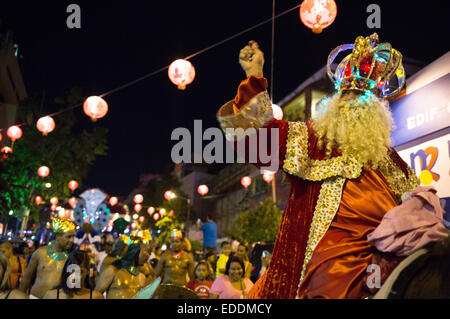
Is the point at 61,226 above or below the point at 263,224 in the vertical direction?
below

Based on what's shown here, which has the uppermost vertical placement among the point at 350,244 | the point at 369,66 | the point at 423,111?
the point at 423,111

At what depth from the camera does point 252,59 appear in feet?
8.97

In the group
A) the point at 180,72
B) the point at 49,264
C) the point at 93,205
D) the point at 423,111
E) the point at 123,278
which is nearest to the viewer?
the point at 49,264

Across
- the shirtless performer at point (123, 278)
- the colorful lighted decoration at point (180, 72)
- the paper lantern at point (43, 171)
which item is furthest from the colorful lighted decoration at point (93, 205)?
the shirtless performer at point (123, 278)

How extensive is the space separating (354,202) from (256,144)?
0.67 meters

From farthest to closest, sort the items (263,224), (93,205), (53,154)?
(93,205)
(53,154)
(263,224)

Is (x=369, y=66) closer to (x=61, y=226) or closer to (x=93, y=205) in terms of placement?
(x=61, y=226)

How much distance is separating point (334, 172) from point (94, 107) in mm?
8929

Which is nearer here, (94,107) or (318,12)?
(318,12)

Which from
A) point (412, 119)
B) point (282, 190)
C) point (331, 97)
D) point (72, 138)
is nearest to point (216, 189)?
point (282, 190)

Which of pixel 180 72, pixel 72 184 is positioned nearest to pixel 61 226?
pixel 180 72

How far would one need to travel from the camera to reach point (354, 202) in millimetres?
2336

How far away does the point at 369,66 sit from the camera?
2750 mm

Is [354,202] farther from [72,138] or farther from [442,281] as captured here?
[72,138]
